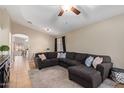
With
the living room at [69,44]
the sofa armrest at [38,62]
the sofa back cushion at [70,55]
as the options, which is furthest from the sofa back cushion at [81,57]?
the sofa armrest at [38,62]

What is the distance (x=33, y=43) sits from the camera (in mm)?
3703

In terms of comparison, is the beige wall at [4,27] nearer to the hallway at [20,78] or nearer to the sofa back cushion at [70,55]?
the hallway at [20,78]

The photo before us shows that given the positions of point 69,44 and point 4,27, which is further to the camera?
point 69,44

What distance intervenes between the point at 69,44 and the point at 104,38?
1679mm

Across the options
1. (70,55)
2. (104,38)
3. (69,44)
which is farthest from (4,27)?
(104,38)

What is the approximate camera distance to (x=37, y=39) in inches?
142

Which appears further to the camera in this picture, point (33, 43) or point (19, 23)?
point (19, 23)

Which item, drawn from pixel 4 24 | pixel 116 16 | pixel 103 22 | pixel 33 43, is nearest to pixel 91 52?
pixel 103 22

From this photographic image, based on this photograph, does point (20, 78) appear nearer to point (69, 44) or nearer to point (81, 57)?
point (81, 57)

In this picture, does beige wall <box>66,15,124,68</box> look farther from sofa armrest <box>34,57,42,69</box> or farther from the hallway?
the hallway

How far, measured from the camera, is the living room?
8.21 feet

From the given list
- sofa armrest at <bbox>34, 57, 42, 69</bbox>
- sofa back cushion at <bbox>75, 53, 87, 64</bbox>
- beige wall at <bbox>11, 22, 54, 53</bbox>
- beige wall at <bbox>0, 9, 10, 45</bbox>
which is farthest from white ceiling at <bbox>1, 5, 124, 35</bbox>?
sofa armrest at <bbox>34, 57, 42, 69</bbox>
